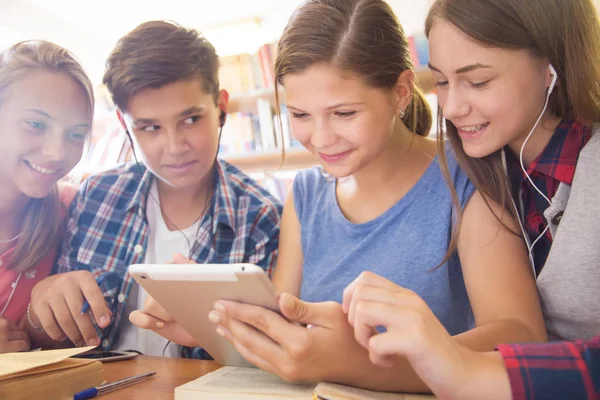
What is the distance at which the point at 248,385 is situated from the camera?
2.39ft

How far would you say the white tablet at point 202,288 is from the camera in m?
0.65

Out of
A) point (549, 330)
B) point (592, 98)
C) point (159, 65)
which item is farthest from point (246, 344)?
point (159, 65)

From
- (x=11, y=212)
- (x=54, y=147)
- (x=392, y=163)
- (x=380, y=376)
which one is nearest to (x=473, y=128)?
(x=392, y=163)

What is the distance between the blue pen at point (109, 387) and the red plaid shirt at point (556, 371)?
548 millimetres

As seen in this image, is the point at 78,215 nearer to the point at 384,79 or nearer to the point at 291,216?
the point at 291,216

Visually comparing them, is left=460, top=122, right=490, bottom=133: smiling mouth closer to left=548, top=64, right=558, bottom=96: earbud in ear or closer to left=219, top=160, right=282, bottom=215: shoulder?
left=548, top=64, right=558, bottom=96: earbud in ear

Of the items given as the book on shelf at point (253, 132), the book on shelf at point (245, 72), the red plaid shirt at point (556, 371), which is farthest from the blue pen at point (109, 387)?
the book on shelf at point (245, 72)

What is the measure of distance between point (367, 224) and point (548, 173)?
37cm

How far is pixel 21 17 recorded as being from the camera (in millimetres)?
3529

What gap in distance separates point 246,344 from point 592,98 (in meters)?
0.67

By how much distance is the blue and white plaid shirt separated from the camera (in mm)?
1338

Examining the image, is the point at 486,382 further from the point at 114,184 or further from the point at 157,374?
the point at 114,184

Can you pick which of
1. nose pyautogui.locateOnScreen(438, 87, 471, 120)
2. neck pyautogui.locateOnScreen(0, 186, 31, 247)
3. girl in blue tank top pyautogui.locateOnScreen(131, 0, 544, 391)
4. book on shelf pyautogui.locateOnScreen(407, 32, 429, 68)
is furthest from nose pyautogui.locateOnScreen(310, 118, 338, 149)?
book on shelf pyautogui.locateOnScreen(407, 32, 429, 68)

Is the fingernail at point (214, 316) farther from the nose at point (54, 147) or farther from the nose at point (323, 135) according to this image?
the nose at point (54, 147)
